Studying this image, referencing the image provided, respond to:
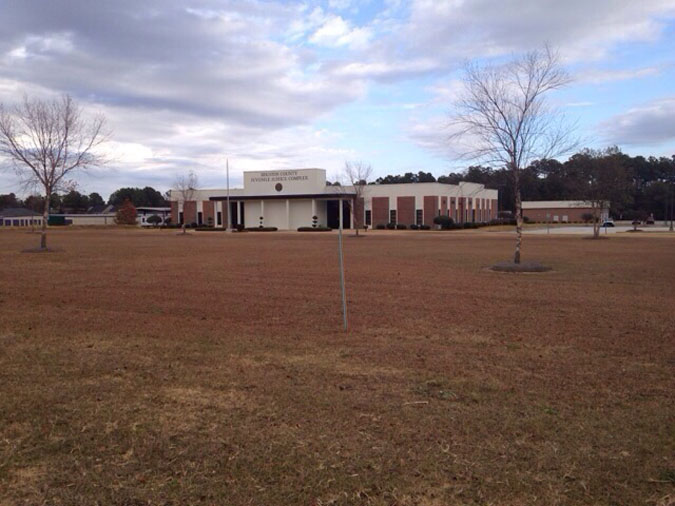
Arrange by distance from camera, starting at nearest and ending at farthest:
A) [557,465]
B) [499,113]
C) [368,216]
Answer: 1. [557,465]
2. [499,113]
3. [368,216]

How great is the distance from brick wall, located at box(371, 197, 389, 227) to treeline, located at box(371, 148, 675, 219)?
34.5 ft

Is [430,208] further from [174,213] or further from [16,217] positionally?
[16,217]

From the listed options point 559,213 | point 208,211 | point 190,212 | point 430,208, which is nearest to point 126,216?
point 190,212

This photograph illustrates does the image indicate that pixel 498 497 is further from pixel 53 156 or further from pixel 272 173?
pixel 272 173

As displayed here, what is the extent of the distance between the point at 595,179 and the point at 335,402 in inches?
1929

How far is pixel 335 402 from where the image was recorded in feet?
19.1

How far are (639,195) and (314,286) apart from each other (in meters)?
126

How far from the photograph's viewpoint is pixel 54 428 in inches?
202

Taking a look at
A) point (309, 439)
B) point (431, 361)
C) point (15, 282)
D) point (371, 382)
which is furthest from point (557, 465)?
point (15, 282)

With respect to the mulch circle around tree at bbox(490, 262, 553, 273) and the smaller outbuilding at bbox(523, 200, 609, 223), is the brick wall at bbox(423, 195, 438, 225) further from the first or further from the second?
the mulch circle around tree at bbox(490, 262, 553, 273)

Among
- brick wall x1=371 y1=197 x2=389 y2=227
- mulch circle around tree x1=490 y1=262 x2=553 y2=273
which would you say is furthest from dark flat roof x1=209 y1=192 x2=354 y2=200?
mulch circle around tree x1=490 y1=262 x2=553 y2=273

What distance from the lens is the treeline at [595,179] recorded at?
21719 millimetres

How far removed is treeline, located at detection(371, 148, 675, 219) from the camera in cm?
2172

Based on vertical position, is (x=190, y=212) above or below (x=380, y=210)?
above
